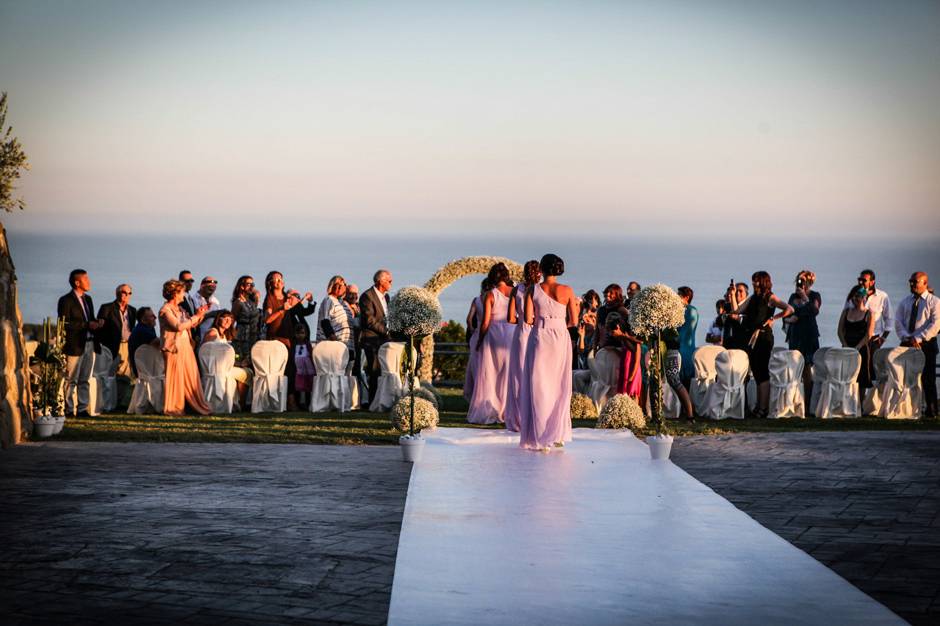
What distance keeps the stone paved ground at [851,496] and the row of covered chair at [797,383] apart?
2365 mm

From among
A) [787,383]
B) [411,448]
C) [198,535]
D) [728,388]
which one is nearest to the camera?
[198,535]

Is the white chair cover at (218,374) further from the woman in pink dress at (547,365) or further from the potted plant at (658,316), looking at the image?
the potted plant at (658,316)

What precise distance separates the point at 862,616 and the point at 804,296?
11.6 metres

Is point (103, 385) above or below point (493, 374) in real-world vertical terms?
below

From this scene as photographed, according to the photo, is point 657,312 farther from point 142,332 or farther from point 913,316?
point 142,332

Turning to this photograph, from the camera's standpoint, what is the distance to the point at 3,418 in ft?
39.3

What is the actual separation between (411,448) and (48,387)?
14.7 ft

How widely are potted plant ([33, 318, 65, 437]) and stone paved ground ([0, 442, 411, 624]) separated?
1.12 metres

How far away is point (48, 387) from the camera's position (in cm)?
1320

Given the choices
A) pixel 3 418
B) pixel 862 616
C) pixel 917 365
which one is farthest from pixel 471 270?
pixel 862 616

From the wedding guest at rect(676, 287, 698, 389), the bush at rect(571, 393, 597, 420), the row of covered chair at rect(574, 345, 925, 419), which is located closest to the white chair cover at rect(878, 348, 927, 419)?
the row of covered chair at rect(574, 345, 925, 419)

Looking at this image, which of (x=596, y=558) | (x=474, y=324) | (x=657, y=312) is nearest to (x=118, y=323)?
(x=474, y=324)

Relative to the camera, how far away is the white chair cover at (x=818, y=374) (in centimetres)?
1623

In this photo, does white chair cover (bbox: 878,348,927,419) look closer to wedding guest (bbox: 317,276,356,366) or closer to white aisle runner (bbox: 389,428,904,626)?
white aisle runner (bbox: 389,428,904,626)
